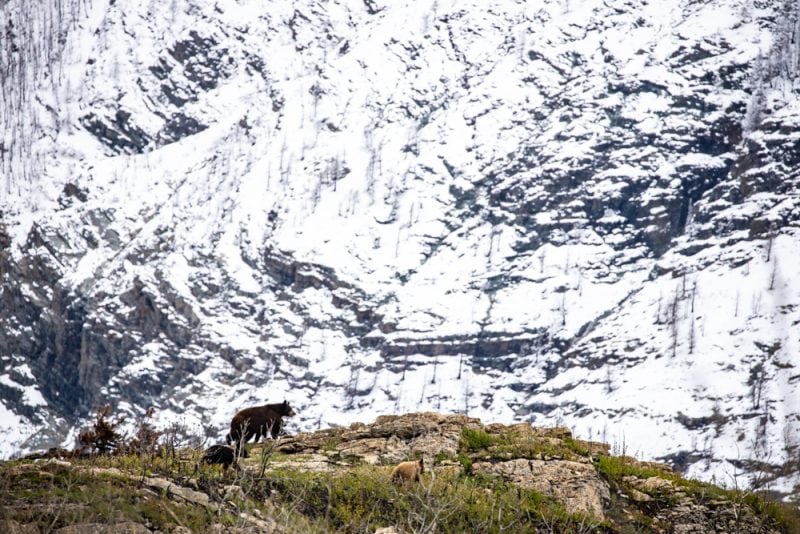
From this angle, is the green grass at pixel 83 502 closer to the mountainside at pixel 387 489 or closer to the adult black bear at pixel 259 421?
the mountainside at pixel 387 489

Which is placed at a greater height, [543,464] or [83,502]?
[543,464]

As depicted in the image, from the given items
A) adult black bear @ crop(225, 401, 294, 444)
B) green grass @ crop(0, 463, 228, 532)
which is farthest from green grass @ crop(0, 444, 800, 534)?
adult black bear @ crop(225, 401, 294, 444)

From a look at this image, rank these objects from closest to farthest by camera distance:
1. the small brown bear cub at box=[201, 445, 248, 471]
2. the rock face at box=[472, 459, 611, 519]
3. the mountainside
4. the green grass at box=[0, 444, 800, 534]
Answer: the green grass at box=[0, 444, 800, 534] → the mountainside → the small brown bear cub at box=[201, 445, 248, 471] → the rock face at box=[472, 459, 611, 519]

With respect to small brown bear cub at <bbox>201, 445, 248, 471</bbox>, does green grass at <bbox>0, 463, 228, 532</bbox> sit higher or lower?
lower

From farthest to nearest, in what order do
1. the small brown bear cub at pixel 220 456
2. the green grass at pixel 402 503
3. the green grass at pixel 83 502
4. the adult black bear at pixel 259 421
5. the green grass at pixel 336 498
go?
the adult black bear at pixel 259 421 < the small brown bear cub at pixel 220 456 < the green grass at pixel 402 503 < the green grass at pixel 336 498 < the green grass at pixel 83 502

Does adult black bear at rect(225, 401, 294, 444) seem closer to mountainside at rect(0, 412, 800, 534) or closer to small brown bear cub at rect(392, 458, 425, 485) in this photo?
mountainside at rect(0, 412, 800, 534)

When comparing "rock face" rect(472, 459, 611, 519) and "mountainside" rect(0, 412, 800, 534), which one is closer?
"mountainside" rect(0, 412, 800, 534)

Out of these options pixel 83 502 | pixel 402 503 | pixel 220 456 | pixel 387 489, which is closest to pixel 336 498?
pixel 387 489

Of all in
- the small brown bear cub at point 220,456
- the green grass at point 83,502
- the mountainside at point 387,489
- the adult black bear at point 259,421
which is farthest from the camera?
the adult black bear at point 259,421

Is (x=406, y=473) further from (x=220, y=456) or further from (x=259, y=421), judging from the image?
(x=259, y=421)

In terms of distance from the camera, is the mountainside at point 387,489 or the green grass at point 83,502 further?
the mountainside at point 387,489

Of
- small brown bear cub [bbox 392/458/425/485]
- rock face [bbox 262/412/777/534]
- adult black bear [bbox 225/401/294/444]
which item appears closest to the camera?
small brown bear cub [bbox 392/458/425/485]

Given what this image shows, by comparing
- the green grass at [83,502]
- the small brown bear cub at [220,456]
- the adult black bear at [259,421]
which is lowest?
the green grass at [83,502]

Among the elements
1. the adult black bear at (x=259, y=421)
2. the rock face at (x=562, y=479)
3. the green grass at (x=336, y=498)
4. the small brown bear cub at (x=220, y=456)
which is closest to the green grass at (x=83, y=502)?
the green grass at (x=336, y=498)
